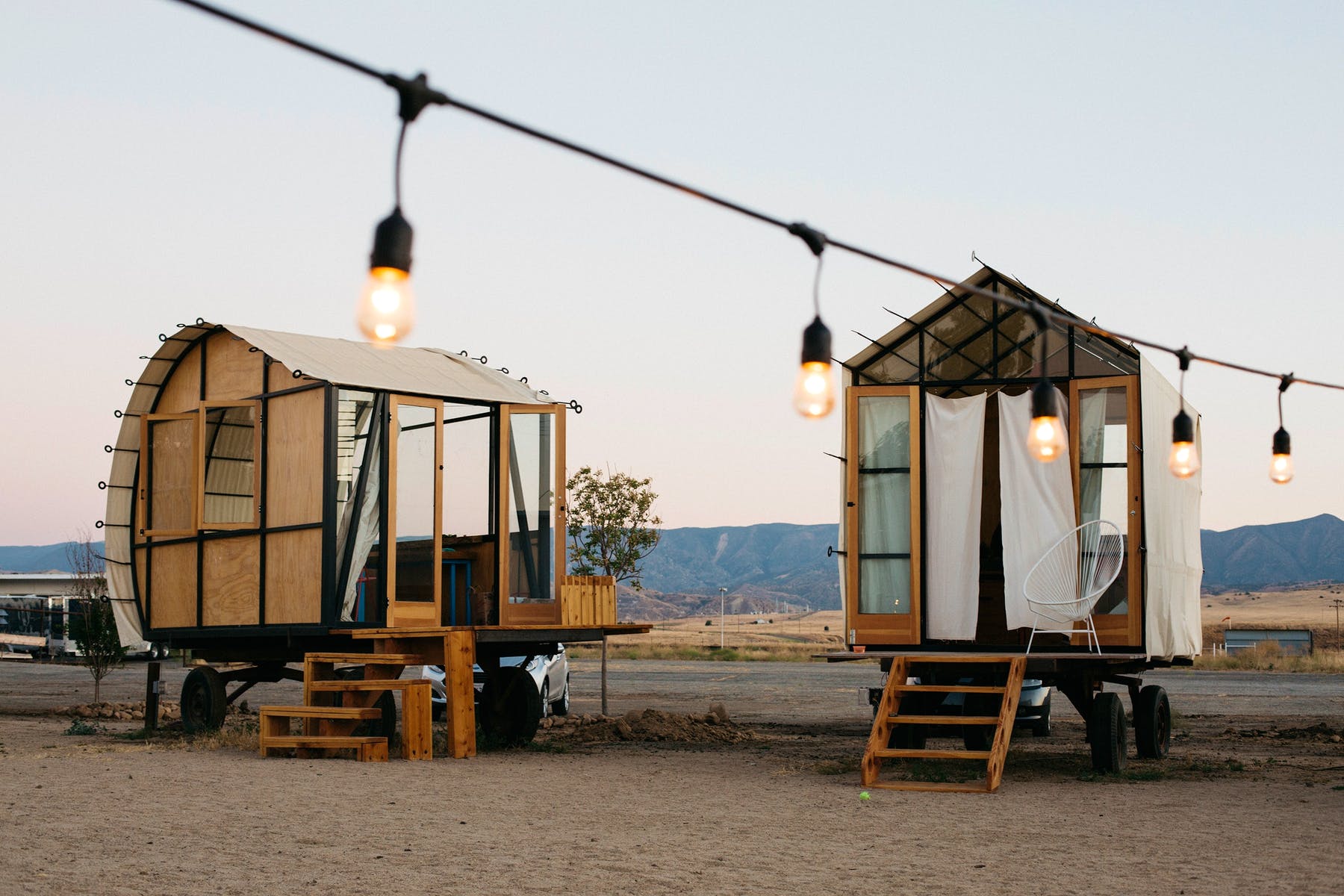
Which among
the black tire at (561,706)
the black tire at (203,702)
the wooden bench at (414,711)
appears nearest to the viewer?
the wooden bench at (414,711)

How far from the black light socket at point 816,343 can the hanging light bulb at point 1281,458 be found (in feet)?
17.9

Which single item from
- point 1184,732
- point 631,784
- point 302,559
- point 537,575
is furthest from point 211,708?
point 1184,732

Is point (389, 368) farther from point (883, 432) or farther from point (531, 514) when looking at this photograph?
point (883, 432)

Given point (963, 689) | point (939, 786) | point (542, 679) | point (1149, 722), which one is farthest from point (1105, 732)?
point (542, 679)

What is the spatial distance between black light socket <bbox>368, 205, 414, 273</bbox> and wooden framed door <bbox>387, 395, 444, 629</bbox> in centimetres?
825

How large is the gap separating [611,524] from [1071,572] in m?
10.7

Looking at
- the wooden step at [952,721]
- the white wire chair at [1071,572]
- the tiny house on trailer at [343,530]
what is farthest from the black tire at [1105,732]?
the tiny house on trailer at [343,530]

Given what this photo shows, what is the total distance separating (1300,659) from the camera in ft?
130

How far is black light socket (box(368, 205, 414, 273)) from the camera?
15.6 feet

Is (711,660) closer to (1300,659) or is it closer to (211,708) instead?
(1300,659)

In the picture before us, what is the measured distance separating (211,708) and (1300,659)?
111 feet

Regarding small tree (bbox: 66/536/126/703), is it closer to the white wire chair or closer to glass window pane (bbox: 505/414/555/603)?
glass window pane (bbox: 505/414/555/603)

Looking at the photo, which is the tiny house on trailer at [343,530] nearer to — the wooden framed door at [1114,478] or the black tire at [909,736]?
the black tire at [909,736]

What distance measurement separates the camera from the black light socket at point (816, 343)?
6.58 m
